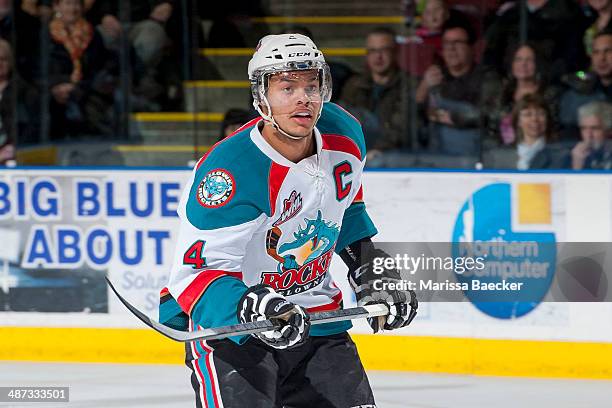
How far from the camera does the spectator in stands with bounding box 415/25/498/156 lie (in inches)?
210

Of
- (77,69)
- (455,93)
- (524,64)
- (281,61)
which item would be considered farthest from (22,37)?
(281,61)

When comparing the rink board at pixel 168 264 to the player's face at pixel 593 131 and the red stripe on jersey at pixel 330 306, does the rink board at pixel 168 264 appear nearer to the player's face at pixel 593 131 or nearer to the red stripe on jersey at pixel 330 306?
the player's face at pixel 593 131

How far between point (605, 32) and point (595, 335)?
1.34 m

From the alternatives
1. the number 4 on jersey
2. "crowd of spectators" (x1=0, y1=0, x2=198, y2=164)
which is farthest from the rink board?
the number 4 on jersey

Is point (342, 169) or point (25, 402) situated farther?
point (25, 402)

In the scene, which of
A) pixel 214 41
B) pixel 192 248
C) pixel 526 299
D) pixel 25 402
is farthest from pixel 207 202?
pixel 214 41

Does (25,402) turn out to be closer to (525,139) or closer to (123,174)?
(123,174)

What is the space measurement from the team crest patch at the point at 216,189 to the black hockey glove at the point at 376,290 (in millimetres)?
417

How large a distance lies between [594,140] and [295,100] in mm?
2813

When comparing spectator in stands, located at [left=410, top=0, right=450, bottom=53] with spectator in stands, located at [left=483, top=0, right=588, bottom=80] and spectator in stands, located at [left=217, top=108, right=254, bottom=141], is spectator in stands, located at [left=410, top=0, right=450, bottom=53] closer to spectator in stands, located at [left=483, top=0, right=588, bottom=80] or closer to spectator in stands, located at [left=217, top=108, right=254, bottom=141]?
spectator in stands, located at [left=483, top=0, right=588, bottom=80]

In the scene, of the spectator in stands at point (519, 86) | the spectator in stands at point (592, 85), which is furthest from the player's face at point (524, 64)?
the spectator in stands at point (592, 85)

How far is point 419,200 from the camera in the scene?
15.9ft

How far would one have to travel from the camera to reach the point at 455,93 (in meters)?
5.42

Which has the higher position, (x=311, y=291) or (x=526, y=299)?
(x=311, y=291)
